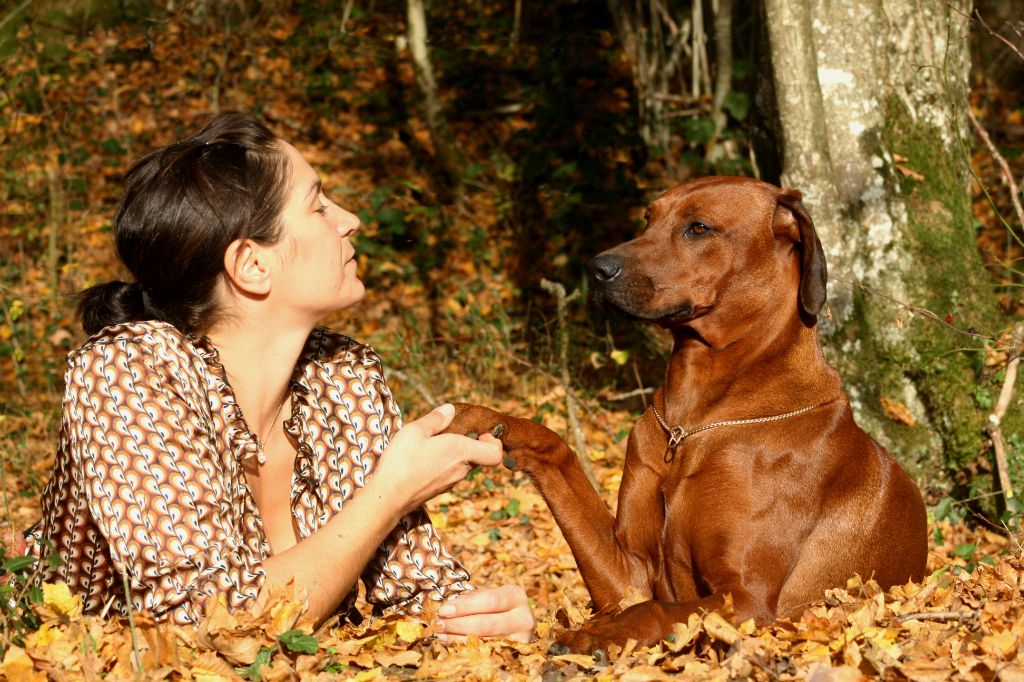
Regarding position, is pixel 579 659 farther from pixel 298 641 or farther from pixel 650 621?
pixel 298 641

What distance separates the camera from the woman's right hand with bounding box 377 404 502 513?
2.81 metres

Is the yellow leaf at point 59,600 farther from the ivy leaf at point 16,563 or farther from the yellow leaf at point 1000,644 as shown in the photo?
the yellow leaf at point 1000,644

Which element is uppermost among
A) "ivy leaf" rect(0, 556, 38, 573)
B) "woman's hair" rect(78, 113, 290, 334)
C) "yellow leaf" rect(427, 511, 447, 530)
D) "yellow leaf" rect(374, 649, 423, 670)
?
"woman's hair" rect(78, 113, 290, 334)

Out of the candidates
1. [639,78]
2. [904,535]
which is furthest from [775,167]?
[639,78]

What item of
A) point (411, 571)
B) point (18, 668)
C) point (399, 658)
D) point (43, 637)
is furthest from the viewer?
point (411, 571)

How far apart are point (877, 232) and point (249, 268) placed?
10.6ft

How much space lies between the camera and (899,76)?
17.3 feet

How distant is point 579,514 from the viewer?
3.53 metres

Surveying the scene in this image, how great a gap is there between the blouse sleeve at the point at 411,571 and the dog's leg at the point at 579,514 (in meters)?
0.37

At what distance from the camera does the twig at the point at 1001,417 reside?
4758 millimetres

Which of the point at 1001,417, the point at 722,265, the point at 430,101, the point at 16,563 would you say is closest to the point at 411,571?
the point at 16,563

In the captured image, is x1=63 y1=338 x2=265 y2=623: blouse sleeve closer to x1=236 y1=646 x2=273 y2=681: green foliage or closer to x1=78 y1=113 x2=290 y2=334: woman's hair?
x1=236 y1=646 x2=273 y2=681: green foliage

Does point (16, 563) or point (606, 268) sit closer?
point (16, 563)

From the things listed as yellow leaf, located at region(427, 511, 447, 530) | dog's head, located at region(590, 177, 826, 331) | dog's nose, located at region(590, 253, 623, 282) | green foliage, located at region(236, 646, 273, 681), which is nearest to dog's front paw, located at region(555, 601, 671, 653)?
green foliage, located at region(236, 646, 273, 681)
